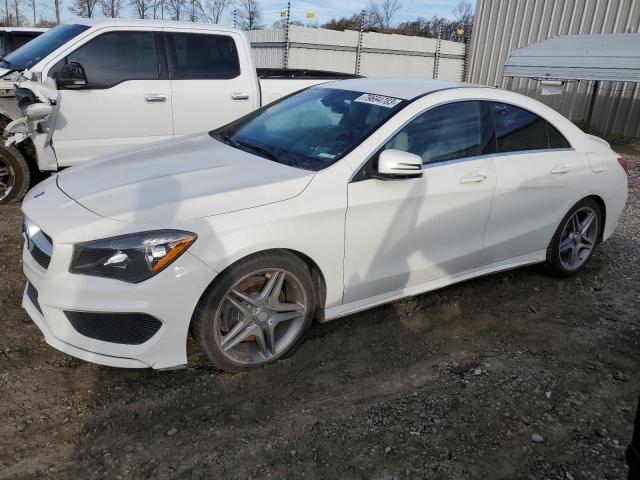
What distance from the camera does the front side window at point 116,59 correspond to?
18.5ft

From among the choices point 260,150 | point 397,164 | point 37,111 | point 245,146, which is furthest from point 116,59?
point 397,164

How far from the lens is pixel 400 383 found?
3.13m

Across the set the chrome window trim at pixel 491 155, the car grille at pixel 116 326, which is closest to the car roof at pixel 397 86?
the chrome window trim at pixel 491 155

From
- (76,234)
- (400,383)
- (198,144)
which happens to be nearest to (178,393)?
(76,234)

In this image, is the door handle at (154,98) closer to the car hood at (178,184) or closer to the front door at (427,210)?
the car hood at (178,184)

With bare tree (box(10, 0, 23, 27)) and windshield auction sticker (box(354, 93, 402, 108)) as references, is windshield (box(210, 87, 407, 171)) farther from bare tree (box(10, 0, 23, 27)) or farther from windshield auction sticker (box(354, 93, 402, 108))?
bare tree (box(10, 0, 23, 27))

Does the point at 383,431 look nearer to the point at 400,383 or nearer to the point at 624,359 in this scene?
the point at 400,383

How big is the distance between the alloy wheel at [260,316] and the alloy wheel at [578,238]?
2.58 metres

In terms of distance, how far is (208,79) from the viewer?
6246mm

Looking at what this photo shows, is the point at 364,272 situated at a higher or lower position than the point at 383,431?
higher

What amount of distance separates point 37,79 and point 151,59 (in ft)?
3.84

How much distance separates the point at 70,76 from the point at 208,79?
1.47 meters

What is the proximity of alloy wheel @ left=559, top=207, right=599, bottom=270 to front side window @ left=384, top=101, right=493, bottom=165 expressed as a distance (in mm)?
1296

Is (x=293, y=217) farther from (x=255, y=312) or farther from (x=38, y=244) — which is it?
(x=38, y=244)
